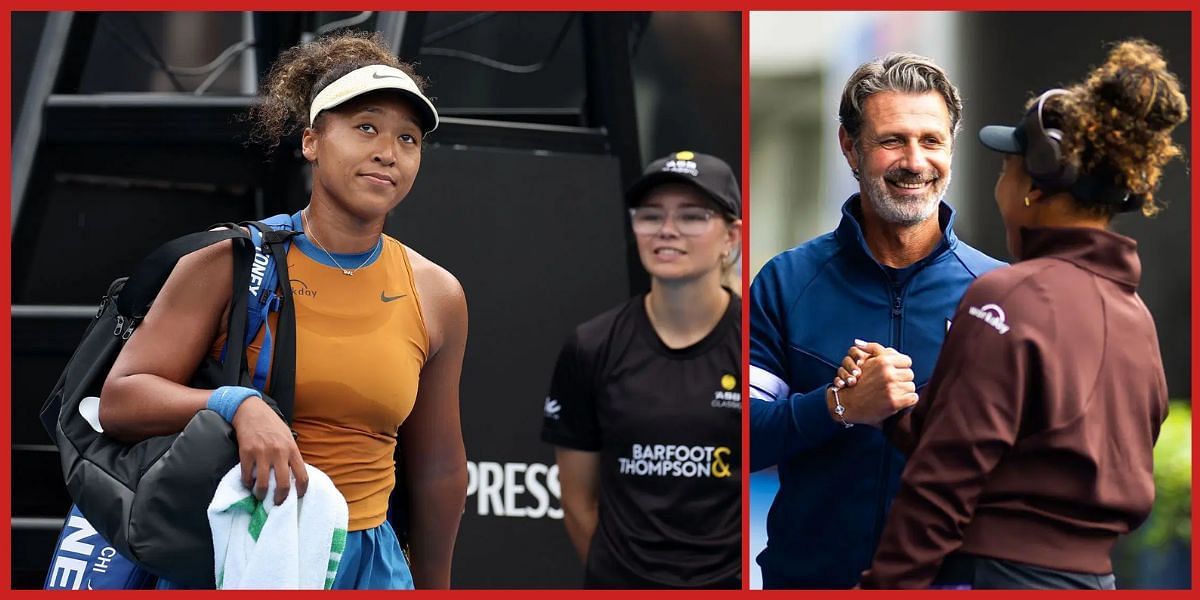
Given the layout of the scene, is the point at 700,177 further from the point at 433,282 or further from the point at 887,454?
the point at 887,454

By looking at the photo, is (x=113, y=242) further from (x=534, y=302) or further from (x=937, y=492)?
(x=937, y=492)

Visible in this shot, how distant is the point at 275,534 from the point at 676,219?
1.64 m

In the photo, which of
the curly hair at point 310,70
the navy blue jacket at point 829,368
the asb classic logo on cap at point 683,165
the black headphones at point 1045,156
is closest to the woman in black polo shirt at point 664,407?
the asb classic logo on cap at point 683,165

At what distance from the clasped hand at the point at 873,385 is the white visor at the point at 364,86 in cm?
109

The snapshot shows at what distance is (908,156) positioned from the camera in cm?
331

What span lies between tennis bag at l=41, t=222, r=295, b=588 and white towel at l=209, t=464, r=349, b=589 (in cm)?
5

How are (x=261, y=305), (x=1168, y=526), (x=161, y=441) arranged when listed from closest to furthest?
1. (x=161, y=441)
2. (x=261, y=305)
3. (x=1168, y=526)

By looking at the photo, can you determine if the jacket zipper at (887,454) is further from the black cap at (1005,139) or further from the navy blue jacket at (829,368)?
the black cap at (1005,139)

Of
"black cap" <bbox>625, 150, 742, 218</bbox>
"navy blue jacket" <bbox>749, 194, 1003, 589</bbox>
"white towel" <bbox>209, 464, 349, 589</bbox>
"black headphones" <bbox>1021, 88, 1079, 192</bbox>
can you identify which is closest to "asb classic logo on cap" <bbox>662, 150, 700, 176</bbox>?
"black cap" <bbox>625, 150, 742, 218</bbox>

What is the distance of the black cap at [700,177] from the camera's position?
4121mm

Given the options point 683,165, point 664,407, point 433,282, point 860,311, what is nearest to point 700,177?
point 683,165

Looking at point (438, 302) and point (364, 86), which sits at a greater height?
point (364, 86)

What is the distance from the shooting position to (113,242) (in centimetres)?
475

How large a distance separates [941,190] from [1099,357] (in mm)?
615
